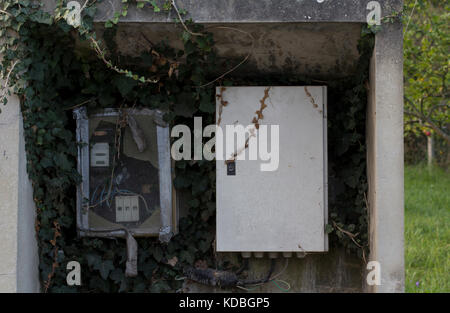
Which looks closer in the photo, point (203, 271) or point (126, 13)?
point (126, 13)

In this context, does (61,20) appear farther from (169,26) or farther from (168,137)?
(168,137)

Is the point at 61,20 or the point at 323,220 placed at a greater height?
the point at 61,20

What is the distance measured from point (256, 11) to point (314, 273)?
218 centimetres

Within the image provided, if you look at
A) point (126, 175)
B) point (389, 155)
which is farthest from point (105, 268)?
point (389, 155)

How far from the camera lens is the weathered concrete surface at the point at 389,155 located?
3.40m

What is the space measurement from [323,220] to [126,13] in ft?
6.99

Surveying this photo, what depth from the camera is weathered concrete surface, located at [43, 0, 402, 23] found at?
341 cm

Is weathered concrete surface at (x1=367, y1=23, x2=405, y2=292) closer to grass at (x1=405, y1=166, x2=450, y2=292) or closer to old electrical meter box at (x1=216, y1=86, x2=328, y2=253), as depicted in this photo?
old electrical meter box at (x1=216, y1=86, x2=328, y2=253)

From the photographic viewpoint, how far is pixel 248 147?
402 centimetres

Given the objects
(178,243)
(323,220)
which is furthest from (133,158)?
(323,220)

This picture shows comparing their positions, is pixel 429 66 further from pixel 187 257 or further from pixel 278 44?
pixel 187 257

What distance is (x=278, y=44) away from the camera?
3805mm

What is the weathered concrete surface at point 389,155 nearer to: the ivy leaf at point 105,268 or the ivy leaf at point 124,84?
the ivy leaf at point 124,84
